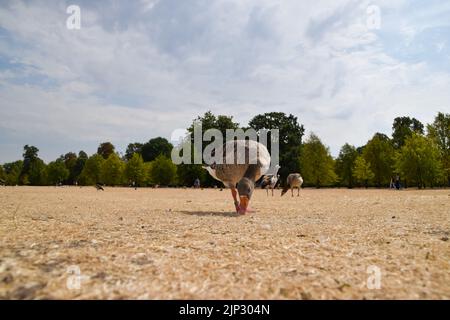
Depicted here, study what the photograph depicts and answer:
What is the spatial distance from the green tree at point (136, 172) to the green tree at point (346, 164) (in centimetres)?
5249

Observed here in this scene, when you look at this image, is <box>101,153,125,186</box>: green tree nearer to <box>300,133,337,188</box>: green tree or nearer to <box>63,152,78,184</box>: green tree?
<box>63,152,78,184</box>: green tree

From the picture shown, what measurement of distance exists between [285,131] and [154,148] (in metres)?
59.3

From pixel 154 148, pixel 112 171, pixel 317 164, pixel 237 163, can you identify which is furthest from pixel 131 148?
pixel 237 163

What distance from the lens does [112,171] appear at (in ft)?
302

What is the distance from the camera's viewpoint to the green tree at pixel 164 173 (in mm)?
84750

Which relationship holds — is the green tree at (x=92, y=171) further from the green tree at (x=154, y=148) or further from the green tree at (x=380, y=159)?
the green tree at (x=380, y=159)

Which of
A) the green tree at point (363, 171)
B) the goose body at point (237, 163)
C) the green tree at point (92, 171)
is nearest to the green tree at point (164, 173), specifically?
the green tree at point (92, 171)

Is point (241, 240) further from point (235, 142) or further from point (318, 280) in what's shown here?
point (235, 142)

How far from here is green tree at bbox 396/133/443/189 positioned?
50.4 metres

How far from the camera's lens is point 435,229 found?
7.29 m

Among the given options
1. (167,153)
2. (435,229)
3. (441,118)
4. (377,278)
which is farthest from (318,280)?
(167,153)

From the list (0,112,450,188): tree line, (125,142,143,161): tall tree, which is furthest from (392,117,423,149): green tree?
(125,142,143,161): tall tree

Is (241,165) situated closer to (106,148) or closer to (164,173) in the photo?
(164,173)

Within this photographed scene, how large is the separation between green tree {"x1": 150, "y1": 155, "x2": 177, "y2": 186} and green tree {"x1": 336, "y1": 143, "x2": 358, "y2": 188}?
1711 inches
